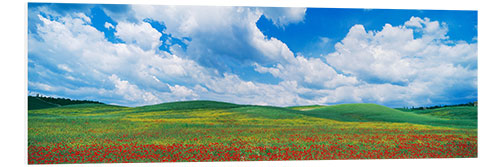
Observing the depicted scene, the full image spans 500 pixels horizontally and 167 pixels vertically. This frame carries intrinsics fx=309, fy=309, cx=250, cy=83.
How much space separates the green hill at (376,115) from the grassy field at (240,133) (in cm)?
4

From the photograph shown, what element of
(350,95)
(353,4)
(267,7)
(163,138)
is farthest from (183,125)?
(353,4)

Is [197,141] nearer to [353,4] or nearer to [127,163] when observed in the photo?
[127,163]

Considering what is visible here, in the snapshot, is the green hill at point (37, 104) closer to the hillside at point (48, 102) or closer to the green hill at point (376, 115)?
the hillside at point (48, 102)

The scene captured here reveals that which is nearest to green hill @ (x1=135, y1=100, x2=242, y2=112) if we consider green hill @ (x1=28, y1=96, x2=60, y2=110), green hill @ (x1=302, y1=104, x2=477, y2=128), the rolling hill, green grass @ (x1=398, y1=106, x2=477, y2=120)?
the rolling hill

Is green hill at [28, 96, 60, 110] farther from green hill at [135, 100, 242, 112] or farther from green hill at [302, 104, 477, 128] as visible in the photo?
green hill at [302, 104, 477, 128]

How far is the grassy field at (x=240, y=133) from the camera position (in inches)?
456

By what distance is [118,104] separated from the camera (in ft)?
45.6

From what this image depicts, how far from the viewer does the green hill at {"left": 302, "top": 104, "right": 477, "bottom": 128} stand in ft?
48.1

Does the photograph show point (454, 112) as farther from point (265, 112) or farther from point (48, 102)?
point (48, 102)

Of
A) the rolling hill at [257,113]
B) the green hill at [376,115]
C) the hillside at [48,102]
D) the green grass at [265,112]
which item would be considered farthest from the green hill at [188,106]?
the green hill at [376,115]

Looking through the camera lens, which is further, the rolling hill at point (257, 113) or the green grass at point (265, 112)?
the green grass at point (265, 112)

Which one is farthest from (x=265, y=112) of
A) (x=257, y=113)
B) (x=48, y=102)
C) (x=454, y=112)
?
(x=48, y=102)

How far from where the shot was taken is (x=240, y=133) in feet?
43.4

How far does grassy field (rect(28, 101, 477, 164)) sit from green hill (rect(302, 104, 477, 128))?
0.04 meters
